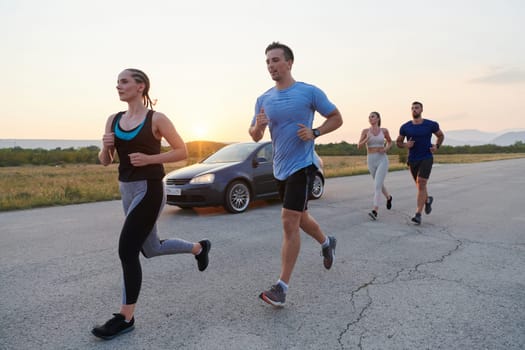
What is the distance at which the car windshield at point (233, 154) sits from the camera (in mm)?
9031

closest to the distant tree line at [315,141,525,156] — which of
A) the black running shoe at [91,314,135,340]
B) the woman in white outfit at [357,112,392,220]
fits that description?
the woman in white outfit at [357,112,392,220]

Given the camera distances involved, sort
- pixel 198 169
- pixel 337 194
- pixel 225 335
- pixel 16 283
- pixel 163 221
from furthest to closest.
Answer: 1. pixel 337 194
2. pixel 198 169
3. pixel 163 221
4. pixel 16 283
5. pixel 225 335

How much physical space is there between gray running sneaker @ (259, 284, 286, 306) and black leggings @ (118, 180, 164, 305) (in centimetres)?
99

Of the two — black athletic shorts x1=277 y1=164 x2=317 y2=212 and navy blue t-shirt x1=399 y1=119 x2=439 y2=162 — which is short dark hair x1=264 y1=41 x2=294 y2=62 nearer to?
black athletic shorts x1=277 y1=164 x2=317 y2=212

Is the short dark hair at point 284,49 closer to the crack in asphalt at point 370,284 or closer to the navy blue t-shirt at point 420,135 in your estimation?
the crack in asphalt at point 370,284

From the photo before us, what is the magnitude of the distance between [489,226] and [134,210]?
241 inches

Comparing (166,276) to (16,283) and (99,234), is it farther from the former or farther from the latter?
(99,234)

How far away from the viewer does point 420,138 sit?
22.4 feet

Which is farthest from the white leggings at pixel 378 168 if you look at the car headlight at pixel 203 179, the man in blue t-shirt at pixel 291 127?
the man in blue t-shirt at pixel 291 127

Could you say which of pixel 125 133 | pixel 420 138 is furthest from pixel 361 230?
pixel 125 133

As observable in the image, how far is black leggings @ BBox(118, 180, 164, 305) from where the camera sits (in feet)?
9.55

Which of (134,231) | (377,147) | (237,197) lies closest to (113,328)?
(134,231)

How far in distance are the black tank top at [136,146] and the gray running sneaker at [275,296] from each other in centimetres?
127

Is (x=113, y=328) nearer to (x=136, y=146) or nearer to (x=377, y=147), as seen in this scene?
(x=136, y=146)
